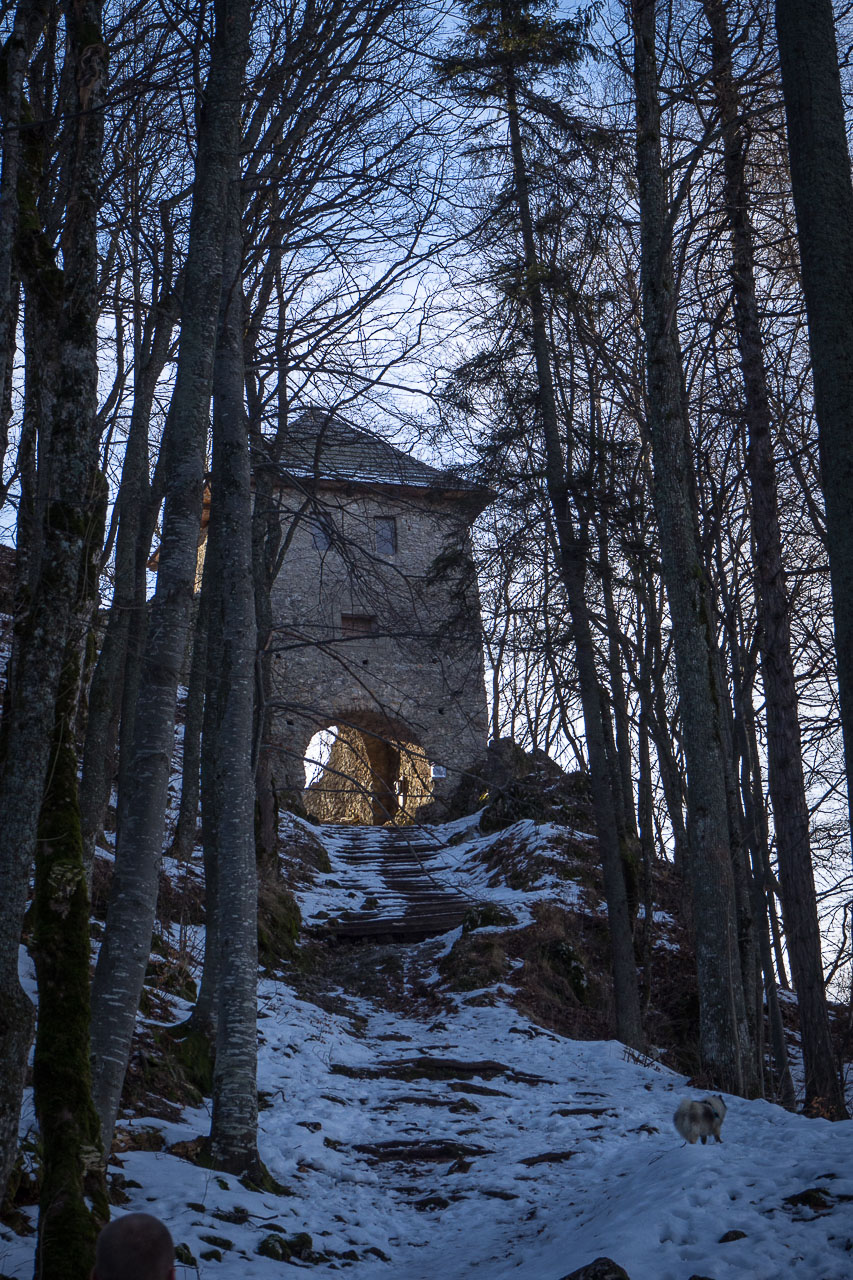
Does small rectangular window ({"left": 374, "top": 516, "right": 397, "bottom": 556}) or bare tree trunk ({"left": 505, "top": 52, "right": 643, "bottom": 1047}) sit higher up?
small rectangular window ({"left": 374, "top": 516, "right": 397, "bottom": 556})

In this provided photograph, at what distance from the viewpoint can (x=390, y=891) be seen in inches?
599

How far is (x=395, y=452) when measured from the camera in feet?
23.5

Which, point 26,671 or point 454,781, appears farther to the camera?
point 454,781

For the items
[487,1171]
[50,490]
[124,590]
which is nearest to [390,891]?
[124,590]

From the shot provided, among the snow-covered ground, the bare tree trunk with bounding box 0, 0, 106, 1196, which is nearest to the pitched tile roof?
the bare tree trunk with bounding box 0, 0, 106, 1196

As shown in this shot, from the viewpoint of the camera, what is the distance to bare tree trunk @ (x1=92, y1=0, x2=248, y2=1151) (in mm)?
4590

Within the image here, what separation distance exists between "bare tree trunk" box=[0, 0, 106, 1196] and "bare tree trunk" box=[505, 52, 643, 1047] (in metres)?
6.26

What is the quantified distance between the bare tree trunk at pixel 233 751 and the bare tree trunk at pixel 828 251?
3.39 meters

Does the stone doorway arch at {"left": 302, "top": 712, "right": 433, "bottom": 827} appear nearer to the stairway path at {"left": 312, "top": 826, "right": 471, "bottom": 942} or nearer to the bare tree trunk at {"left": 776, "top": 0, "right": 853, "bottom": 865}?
the stairway path at {"left": 312, "top": 826, "right": 471, "bottom": 942}

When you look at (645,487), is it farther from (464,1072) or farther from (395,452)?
(464,1072)

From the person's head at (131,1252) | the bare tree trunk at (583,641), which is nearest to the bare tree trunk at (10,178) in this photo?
the person's head at (131,1252)

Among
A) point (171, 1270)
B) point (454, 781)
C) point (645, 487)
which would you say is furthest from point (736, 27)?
point (454, 781)

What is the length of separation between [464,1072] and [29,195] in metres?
7.21

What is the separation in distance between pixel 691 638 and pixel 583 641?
3.08 meters
